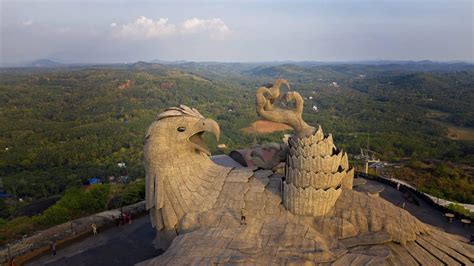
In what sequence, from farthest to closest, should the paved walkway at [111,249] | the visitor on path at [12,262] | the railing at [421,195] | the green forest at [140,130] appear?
1. the green forest at [140,130]
2. the railing at [421,195]
3. the paved walkway at [111,249]
4. the visitor on path at [12,262]

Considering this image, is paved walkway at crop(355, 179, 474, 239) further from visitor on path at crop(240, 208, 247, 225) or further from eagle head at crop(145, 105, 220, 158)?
eagle head at crop(145, 105, 220, 158)

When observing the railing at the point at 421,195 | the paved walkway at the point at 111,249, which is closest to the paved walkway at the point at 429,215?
the railing at the point at 421,195

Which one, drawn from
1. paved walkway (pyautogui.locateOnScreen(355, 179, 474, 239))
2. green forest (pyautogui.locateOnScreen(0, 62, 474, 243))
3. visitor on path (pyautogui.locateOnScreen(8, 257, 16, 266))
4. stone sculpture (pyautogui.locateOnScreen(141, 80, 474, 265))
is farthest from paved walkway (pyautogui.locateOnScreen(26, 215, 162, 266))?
paved walkway (pyautogui.locateOnScreen(355, 179, 474, 239))

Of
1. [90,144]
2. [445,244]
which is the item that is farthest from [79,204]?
[90,144]

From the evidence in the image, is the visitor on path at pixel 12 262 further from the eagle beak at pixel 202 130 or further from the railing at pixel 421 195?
the railing at pixel 421 195

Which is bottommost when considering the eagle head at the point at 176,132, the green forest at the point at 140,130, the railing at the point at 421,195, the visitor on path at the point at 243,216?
the green forest at the point at 140,130

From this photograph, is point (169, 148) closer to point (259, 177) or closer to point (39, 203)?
point (259, 177)
